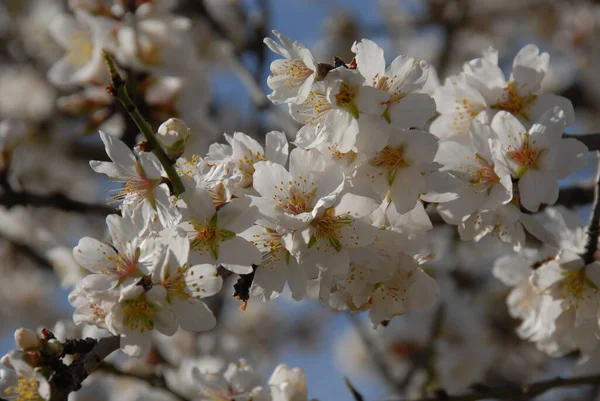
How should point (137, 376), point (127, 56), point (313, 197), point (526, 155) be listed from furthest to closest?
point (127, 56) < point (137, 376) < point (526, 155) < point (313, 197)

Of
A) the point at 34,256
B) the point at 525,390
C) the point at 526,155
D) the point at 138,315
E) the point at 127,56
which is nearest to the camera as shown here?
the point at 138,315

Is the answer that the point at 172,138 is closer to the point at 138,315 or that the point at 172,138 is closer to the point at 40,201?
the point at 138,315

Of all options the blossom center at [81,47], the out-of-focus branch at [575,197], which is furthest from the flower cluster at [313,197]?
the blossom center at [81,47]

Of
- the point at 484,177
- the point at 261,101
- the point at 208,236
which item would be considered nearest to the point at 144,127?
the point at 208,236

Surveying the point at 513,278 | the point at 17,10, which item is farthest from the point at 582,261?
the point at 17,10

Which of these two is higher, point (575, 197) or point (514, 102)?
point (514, 102)
